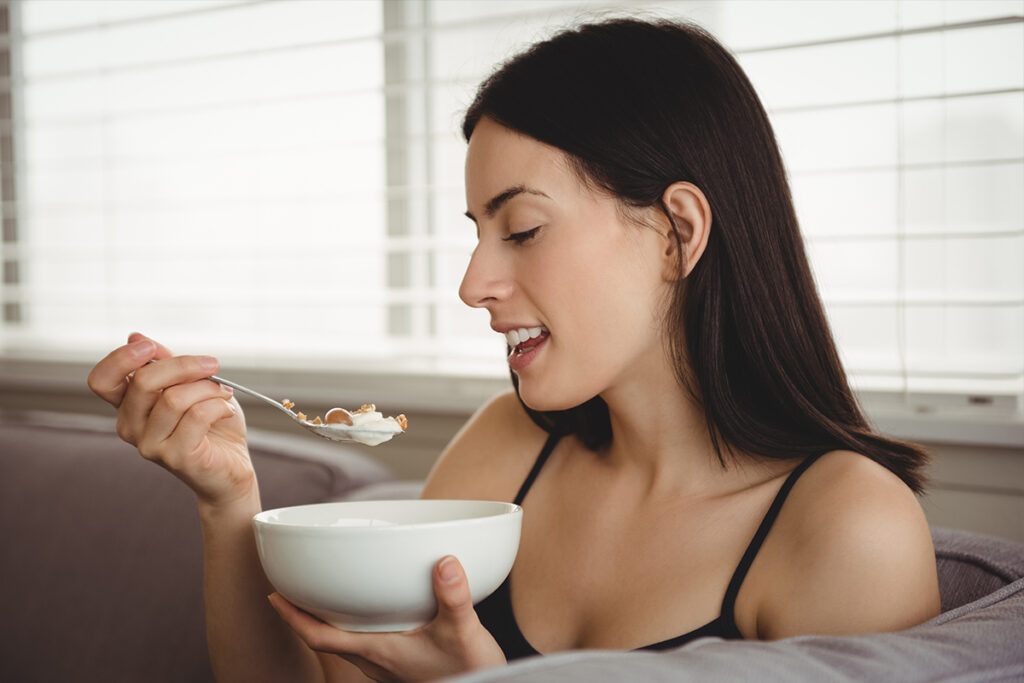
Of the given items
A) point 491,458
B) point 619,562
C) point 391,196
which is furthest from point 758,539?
point 391,196

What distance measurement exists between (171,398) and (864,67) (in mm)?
1182

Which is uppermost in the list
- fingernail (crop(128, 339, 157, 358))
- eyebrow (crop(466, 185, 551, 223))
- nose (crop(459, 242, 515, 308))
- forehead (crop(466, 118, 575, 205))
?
forehead (crop(466, 118, 575, 205))

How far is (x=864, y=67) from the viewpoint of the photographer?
1.56 metres

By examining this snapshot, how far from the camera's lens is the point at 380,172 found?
223 centimetres

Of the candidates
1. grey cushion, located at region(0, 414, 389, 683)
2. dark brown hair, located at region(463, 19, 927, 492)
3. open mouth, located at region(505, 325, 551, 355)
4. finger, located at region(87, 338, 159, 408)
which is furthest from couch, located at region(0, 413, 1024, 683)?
finger, located at region(87, 338, 159, 408)

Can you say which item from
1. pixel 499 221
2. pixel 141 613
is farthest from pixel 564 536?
pixel 141 613

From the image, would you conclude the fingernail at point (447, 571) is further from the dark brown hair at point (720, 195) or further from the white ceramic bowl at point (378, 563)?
the dark brown hair at point (720, 195)

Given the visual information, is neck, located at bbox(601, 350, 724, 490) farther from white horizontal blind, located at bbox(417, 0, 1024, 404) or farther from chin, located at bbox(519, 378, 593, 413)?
white horizontal blind, located at bbox(417, 0, 1024, 404)

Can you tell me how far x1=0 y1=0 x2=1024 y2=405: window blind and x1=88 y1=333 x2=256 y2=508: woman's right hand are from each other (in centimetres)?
69

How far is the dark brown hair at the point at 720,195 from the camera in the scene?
107 cm

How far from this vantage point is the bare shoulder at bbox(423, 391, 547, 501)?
1314mm

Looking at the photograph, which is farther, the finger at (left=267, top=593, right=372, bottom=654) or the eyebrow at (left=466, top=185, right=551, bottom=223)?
the eyebrow at (left=466, top=185, right=551, bottom=223)

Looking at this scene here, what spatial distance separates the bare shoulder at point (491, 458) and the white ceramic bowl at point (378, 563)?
0.43 metres

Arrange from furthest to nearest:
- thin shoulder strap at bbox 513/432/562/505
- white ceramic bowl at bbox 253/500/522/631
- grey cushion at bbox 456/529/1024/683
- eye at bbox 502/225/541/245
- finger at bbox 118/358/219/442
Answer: thin shoulder strap at bbox 513/432/562/505 → eye at bbox 502/225/541/245 → finger at bbox 118/358/219/442 → white ceramic bowl at bbox 253/500/522/631 → grey cushion at bbox 456/529/1024/683
